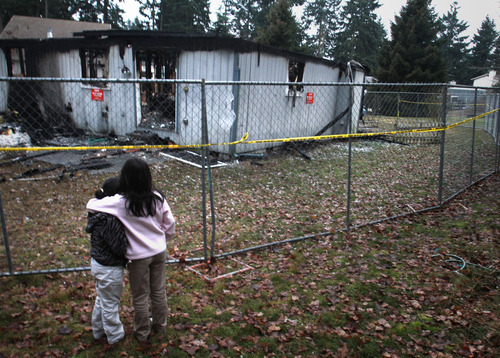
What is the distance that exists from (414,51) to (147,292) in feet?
112

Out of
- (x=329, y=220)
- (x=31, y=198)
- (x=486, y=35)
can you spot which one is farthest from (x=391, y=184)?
(x=486, y=35)

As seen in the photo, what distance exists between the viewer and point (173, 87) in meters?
12.4

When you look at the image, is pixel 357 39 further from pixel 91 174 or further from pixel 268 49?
pixel 91 174

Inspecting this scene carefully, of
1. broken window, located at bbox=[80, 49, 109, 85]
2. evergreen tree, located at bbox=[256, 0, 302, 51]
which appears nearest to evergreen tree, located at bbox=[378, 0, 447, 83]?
evergreen tree, located at bbox=[256, 0, 302, 51]

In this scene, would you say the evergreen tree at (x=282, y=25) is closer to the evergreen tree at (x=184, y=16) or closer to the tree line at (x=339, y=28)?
the tree line at (x=339, y=28)

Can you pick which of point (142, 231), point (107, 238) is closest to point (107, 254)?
point (107, 238)

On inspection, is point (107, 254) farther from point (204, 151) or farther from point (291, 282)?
point (291, 282)

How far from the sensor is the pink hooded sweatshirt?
8.66 ft

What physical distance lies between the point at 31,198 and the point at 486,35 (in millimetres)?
69626

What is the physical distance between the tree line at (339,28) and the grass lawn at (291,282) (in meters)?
24.6

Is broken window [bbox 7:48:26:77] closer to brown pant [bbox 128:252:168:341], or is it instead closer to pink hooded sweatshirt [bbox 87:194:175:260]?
pink hooded sweatshirt [bbox 87:194:175:260]

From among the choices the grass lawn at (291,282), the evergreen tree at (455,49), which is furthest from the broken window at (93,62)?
the evergreen tree at (455,49)

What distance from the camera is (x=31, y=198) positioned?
664 cm

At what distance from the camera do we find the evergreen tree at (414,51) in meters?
30.2
